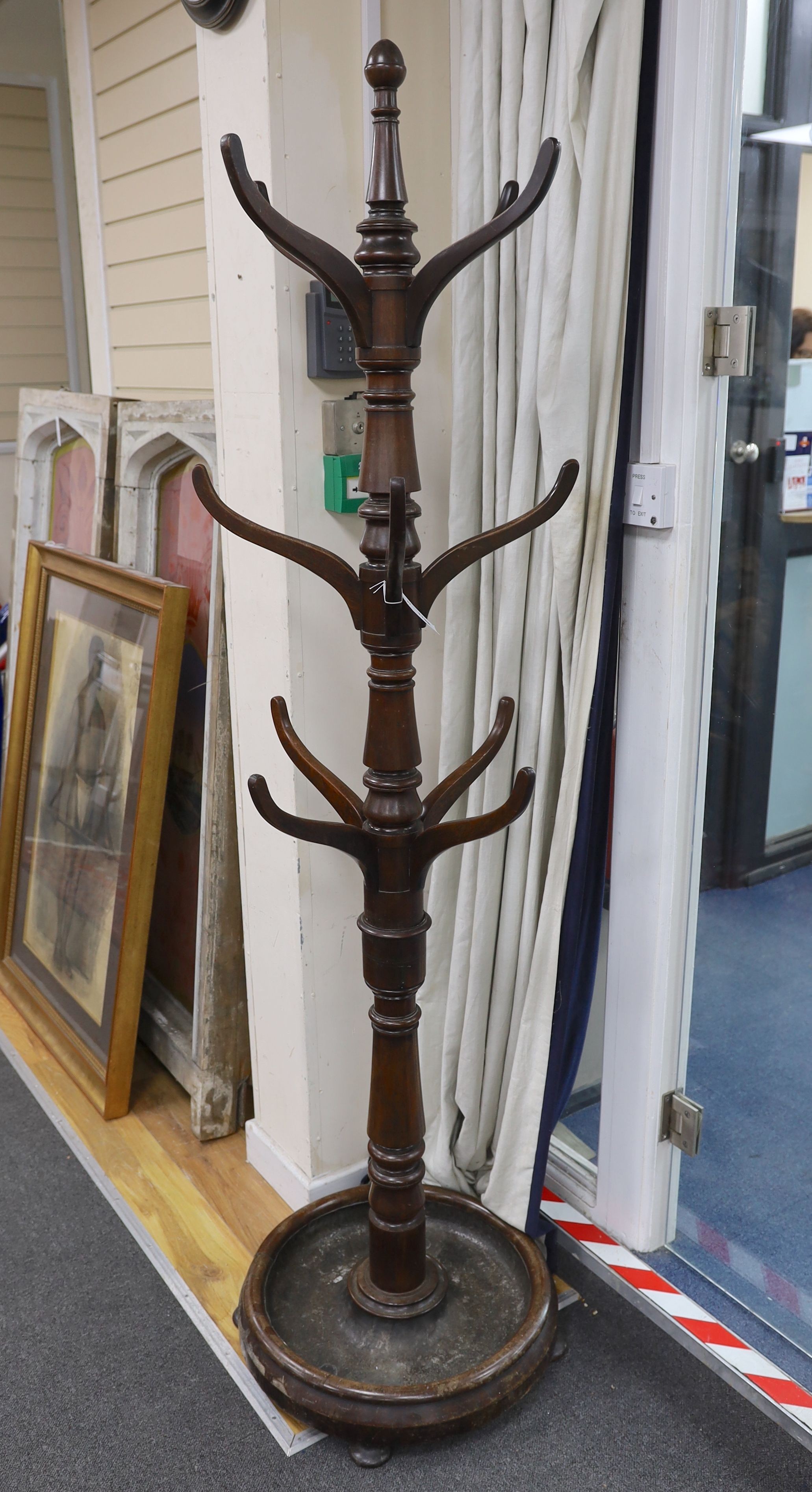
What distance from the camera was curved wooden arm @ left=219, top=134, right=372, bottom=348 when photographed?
1.45 meters

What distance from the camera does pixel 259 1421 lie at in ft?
5.80

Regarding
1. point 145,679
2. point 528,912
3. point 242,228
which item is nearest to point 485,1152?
point 528,912

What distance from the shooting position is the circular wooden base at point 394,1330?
1681 millimetres

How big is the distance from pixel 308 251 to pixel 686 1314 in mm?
1681

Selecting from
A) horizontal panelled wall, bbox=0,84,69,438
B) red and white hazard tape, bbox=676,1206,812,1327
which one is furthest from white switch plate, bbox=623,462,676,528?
horizontal panelled wall, bbox=0,84,69,438

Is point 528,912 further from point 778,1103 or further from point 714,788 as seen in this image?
point 778,1103

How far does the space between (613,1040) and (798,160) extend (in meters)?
1.36

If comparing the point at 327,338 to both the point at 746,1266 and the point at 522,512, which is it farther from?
the point at 746,1266

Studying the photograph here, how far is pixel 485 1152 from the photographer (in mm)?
2143

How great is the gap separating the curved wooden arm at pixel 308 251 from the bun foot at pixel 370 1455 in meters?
1.58

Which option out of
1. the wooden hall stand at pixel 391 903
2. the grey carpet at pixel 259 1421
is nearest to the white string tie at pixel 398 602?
the wooden hall stand at pixel 391 903

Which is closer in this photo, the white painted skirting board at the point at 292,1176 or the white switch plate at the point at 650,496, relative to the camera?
the white switch plate at the point at 650,496

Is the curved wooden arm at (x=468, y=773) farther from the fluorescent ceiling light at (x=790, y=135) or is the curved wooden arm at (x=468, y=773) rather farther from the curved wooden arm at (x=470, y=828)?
the fluorescent ceiling light at (x=790, y=135)

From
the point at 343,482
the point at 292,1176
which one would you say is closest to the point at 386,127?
the point at 343,482
